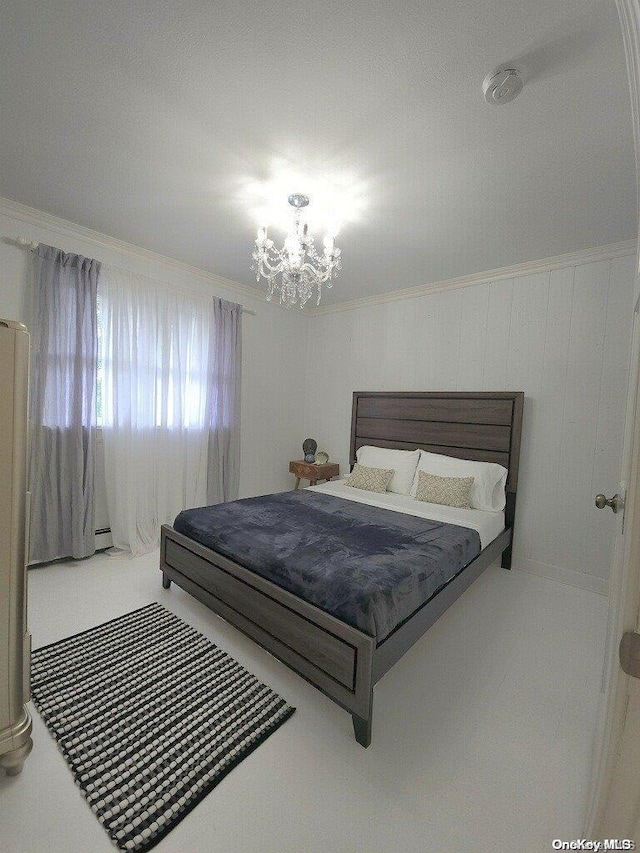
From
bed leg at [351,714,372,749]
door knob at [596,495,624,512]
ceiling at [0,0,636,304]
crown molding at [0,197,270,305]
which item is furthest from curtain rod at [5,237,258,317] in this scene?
door knob at [596,495,624,512]

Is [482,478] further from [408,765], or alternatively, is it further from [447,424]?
[408,765]

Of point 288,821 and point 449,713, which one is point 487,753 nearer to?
point 449,713

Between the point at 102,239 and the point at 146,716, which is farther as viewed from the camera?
the point at 102,239

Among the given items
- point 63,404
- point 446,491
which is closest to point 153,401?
point 63,404

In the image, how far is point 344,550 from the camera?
200cm

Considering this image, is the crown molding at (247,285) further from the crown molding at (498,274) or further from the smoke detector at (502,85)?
the smoke detector at (502,85)

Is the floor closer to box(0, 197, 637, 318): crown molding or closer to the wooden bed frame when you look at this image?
the wooden bed frame

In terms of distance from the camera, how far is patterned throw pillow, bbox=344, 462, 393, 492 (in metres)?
3.40

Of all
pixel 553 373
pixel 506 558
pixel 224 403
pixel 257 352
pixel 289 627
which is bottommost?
pixel 506 558

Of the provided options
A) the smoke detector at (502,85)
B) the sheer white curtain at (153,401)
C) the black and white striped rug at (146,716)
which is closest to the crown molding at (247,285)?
the sheer white curtain at (153,401)

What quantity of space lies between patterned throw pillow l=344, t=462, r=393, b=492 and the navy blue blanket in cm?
53

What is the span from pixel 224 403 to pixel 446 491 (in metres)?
2.36

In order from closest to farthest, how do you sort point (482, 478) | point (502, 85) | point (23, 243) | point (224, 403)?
point (502, 85) < point (23, 243) < point (482, 478) < point (224, 403)

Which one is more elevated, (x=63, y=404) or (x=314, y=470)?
(x=63, y=404)
